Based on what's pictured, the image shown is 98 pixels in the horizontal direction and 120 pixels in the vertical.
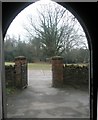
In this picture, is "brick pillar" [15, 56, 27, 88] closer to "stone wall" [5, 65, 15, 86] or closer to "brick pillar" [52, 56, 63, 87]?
"stone wall" [5, 65, 15, 86]

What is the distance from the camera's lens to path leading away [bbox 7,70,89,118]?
577 centimetres

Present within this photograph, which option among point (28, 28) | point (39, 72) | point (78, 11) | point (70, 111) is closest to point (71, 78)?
point (39, 72)

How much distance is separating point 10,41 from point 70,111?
16.3 feet

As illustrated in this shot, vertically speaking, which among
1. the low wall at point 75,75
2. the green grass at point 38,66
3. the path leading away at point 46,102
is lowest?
the path leading away at point 46,102

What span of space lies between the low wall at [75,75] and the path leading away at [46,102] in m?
0.65

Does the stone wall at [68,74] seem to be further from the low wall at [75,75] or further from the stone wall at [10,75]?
the stone wall at [10,75]

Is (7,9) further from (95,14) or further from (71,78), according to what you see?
(71,78)

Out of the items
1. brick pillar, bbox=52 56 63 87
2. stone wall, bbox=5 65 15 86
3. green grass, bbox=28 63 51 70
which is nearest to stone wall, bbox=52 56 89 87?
brick pillar, bbox=52 56 63 87

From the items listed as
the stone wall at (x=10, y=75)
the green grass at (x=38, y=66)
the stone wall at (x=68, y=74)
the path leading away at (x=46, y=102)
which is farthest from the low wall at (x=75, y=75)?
the stone wall at (x=10, y=75)

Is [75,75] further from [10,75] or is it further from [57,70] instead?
[10,75]

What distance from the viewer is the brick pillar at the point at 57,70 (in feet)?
31.6

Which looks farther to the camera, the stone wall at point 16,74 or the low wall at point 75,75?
the low wall at point 75,75

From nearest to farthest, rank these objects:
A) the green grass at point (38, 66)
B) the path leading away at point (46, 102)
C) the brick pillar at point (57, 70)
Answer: the path leading away at point (46, 102), the brick pillar at point (57, 70), the green grass at point (38, 66)

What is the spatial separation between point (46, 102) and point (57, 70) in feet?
9.46
